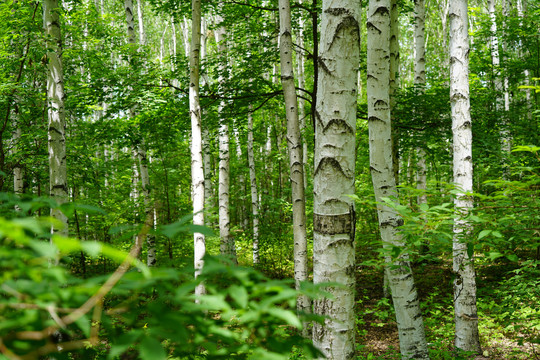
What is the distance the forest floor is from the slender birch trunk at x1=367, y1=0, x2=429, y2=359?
37cm

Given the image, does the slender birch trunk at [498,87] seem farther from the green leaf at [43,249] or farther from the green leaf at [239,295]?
the green leaf at [43,249]


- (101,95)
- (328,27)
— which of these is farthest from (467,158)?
(101,95)

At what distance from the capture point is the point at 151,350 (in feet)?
2.24

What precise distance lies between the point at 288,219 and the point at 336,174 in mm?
11515

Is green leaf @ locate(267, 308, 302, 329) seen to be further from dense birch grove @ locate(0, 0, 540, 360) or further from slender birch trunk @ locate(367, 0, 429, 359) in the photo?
slender birch trunk @ locate(367, 0, 429, 359)

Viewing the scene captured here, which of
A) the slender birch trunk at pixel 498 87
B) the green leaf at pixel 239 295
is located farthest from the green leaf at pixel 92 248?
the slender birch trunk at pixel 498 87

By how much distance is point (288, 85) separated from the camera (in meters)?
5.12

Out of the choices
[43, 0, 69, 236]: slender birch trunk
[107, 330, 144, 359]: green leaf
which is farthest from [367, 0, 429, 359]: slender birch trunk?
[43, 0, 69, 236]: slender birch trunk

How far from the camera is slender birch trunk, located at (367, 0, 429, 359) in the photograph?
9.84ft

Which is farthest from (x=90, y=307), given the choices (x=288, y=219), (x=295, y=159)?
(x=288, y=219)

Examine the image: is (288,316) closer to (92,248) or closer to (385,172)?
(92,248)

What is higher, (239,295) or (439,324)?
(239,295)

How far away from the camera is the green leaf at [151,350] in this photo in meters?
0.67

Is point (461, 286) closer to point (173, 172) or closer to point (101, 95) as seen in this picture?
point (101, 95)
